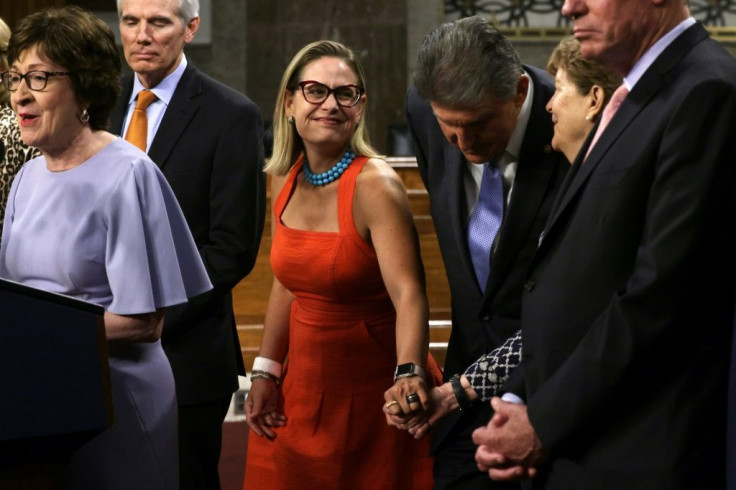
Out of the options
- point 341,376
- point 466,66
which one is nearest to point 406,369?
point 341,376

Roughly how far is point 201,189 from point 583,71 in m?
1.30

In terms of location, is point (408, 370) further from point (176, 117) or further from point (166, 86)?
point (166, 86)

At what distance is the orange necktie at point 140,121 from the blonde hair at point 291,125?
1.65ft

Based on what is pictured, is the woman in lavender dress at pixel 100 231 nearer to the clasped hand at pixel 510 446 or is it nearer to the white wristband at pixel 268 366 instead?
the white wristband at pixel 268 366

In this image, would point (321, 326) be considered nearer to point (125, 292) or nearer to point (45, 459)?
point (125, 292)

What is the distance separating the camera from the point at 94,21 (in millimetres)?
2367

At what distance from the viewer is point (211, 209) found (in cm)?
325

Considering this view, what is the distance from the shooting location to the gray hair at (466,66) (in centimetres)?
240

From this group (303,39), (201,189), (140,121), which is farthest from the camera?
(303,39)

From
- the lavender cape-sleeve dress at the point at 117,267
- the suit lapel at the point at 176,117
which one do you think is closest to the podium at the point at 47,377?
the lavender cape-sleeve dress at the point at 117,267

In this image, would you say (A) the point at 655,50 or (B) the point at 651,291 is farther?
(A) the point at 655,50

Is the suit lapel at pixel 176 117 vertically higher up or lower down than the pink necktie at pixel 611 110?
lower down

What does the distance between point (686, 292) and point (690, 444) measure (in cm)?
23

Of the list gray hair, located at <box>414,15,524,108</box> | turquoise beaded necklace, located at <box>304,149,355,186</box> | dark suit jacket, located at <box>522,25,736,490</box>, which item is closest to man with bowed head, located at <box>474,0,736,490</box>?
dark suit jacket, located at <box>522,25,736,490</box>
